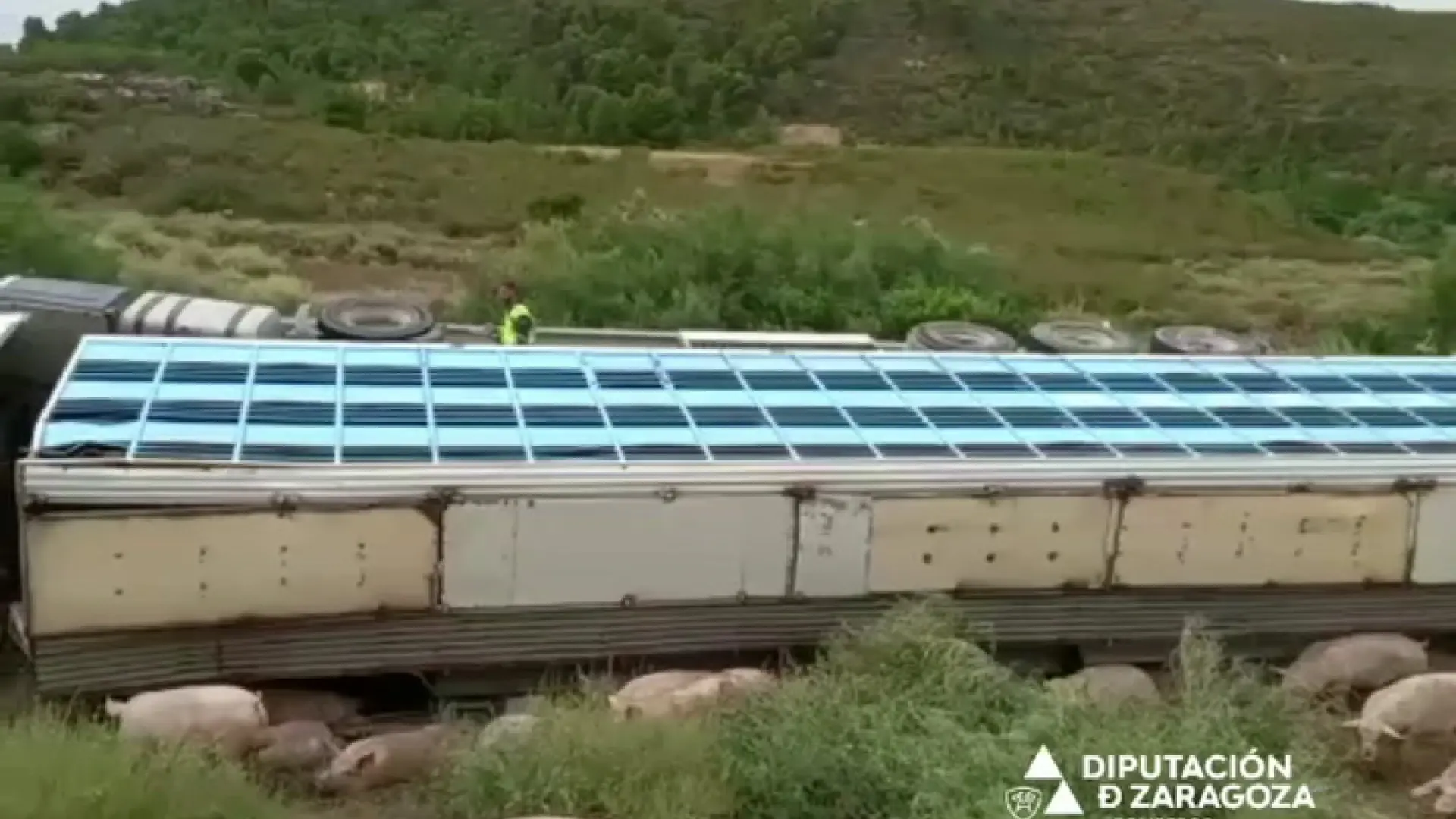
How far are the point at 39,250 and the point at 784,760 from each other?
14.0m

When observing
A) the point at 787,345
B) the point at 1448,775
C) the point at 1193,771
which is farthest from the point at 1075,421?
the point at 1193,771

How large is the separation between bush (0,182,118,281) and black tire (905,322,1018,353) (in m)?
9.85

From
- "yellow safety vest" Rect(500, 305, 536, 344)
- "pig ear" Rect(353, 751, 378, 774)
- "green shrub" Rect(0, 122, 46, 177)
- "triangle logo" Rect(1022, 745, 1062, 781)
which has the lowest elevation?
"pig ear" Rect(353, 751, 378, 774)

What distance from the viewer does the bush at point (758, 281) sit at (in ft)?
62.9

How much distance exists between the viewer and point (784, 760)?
23.8 ft

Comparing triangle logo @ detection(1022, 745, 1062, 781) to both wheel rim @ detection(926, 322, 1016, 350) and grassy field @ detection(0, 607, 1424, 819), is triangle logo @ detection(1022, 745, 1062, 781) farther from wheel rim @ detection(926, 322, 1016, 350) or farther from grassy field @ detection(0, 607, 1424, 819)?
wheel rim @ detection(926, 322, 1016, 350)

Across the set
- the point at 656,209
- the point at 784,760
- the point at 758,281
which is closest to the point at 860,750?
the point at 784,760

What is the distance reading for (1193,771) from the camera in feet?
23.1

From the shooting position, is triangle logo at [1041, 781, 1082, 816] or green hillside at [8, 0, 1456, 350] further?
green hillside at [8, 0, 1456, 350]

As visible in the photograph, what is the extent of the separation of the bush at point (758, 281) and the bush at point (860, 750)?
11.0m

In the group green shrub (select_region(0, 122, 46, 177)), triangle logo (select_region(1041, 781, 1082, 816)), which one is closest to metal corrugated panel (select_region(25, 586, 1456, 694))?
triangle logo (select_region(1041, 781, 1082, 816))

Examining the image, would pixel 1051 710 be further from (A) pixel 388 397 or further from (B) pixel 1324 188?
(B) pixel 1324 188

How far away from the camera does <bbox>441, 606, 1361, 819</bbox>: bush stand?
700 centimetres

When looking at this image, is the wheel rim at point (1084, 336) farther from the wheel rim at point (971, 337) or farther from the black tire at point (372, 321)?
the black tire at point (372, 321)
